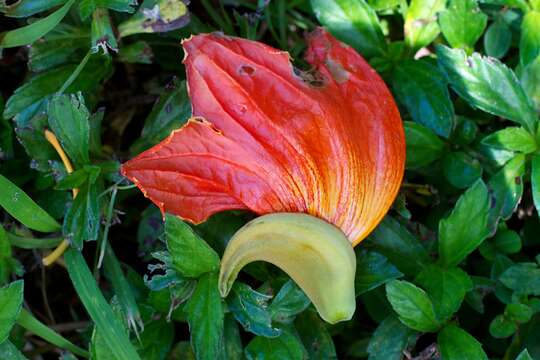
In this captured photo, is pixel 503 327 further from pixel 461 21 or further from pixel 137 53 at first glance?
pixel 137 53

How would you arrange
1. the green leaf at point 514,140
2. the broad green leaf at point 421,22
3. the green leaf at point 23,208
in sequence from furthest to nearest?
1. the broad green leaf at point 421,22
2. the green leaf at point 514,140
3. the green leaf at point 23,208

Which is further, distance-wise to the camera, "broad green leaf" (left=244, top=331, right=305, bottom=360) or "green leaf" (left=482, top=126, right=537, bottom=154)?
"green leaf" (left=482, top=126, right=537, bottom=154)

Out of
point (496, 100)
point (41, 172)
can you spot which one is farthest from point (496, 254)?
point (41, 172)

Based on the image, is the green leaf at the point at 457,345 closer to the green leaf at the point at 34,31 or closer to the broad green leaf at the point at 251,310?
the broad green leaf at the point at 251,310

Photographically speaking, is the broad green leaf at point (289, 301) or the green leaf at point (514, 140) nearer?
the broad green leaf at point (289, 301)

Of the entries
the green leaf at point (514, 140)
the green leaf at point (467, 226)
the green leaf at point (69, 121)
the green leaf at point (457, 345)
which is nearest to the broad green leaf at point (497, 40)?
the green leaf at point (514, 140)

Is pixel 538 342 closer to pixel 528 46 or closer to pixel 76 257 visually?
Result: pixel 528 46

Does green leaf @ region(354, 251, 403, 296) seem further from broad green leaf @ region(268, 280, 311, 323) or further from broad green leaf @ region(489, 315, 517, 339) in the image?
broad green leaf @ region(489, 315, 517, 339)

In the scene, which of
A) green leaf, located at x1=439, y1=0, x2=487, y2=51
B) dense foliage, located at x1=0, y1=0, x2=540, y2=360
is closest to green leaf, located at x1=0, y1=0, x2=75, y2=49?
dense foliage, located at x1=0, y1=0, x2=540, y2=360
